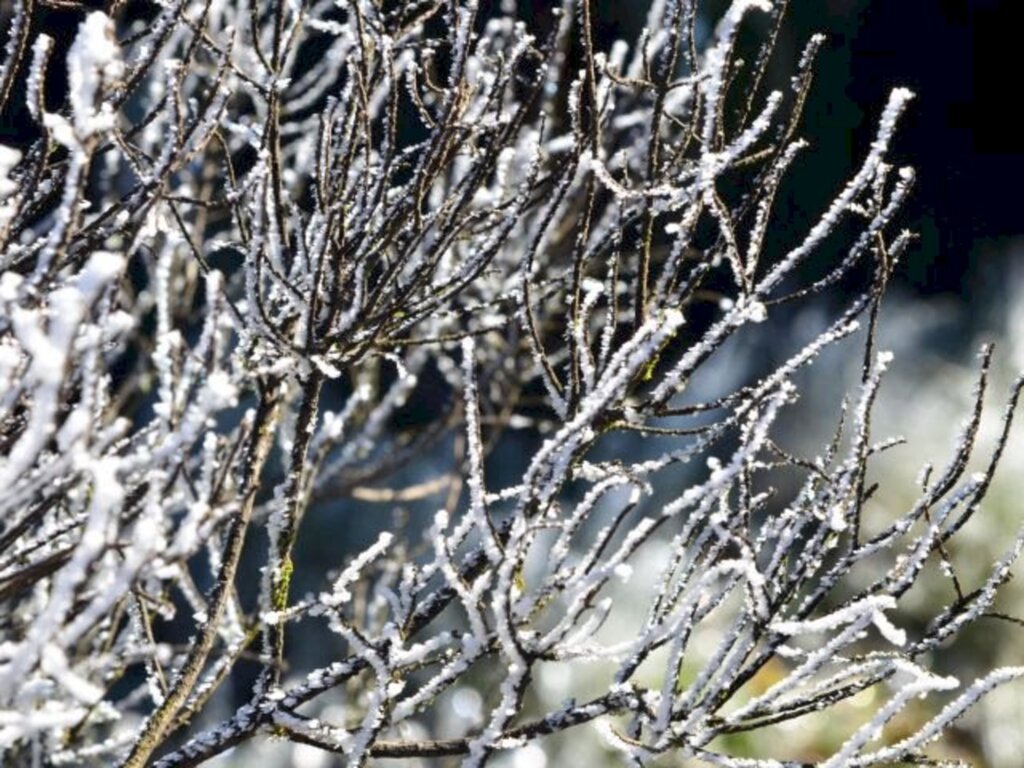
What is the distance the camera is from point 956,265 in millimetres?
12617

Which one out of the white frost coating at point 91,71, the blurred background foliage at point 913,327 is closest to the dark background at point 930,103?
the blurred background foliage at point 913,327

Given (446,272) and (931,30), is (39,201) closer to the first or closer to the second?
(446,272)

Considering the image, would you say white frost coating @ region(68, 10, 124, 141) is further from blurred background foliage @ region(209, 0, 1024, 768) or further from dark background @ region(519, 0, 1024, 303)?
dark background @ region(519, 0, 1024, 303)

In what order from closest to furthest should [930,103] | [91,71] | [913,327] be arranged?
[91,71]
[930,103]
[913,327]

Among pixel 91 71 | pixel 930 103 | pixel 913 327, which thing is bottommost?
pixel 91 71

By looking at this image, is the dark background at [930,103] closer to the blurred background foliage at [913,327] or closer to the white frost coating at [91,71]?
the blurred background foliage at [913,327]

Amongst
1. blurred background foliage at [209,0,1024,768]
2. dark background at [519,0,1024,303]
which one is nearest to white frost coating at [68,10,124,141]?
blurred background foliage at [209,0,1024,768]

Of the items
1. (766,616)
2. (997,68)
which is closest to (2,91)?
(766,616)

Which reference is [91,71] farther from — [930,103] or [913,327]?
[913,327]

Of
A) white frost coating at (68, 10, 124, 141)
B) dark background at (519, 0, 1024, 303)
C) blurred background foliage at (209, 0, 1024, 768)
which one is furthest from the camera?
blurred background foliage at (209, 0, 1024, 768)

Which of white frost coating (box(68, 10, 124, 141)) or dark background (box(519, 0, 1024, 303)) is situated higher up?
dark background (box(519, 0, 1024, 303))

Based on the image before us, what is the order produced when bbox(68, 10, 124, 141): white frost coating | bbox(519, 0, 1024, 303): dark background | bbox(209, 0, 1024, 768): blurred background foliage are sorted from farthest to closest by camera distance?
1. bbox(209, 0, 1024, 768): blurred background foliage
2. bbox(519, 0, 1024, 303): dark background
3. bbox(68, 10, 124, 141): white frost coating

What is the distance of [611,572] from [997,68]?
440 inches

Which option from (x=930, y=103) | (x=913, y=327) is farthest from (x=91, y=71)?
(x=913, y=327)
